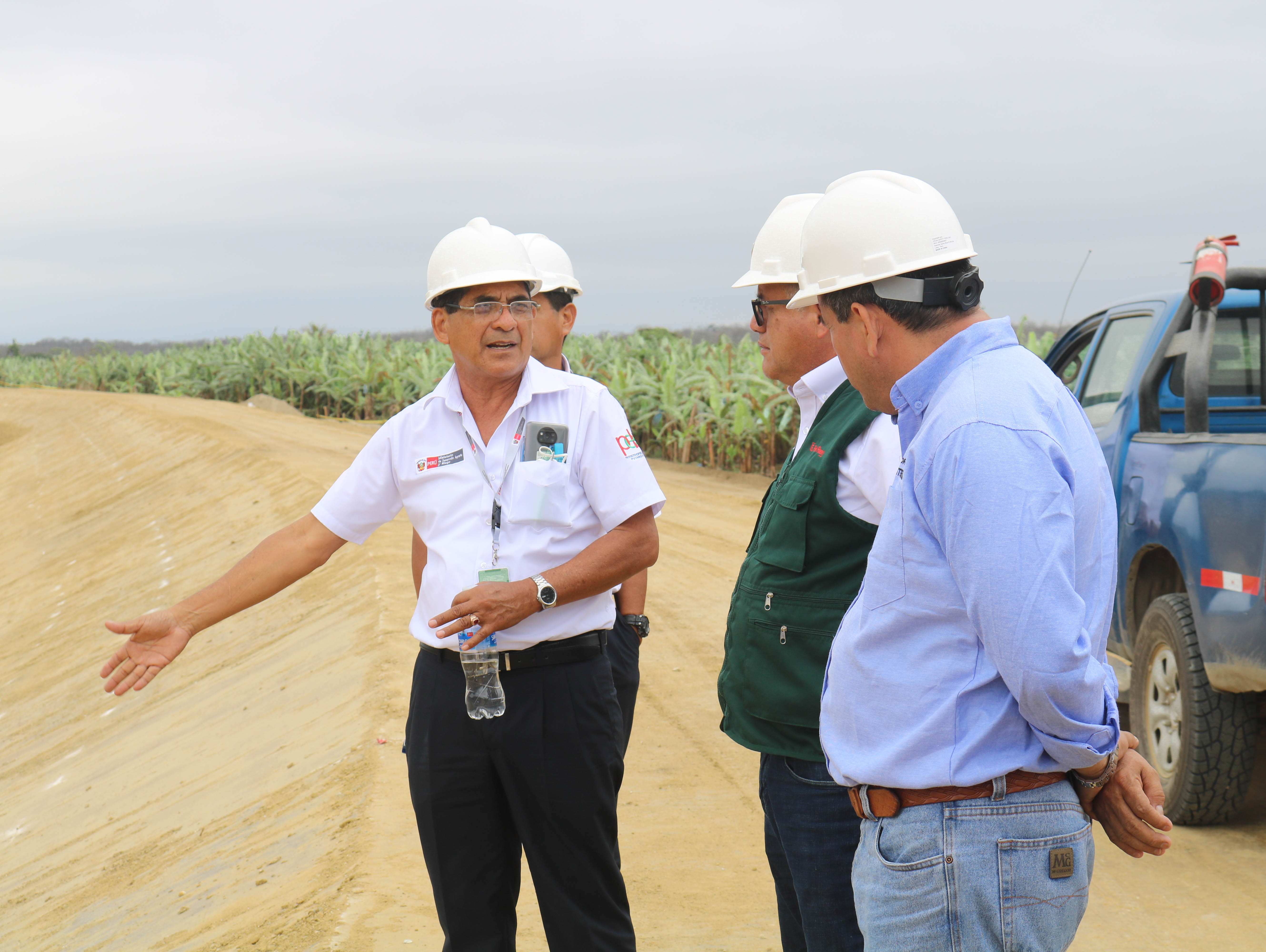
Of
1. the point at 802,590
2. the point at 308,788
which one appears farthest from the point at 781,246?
the point at 308,788

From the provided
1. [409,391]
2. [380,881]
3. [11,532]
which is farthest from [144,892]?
[409,391]

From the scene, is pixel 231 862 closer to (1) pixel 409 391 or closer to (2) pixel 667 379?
(2) pixel 667 379

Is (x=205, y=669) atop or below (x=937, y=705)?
below

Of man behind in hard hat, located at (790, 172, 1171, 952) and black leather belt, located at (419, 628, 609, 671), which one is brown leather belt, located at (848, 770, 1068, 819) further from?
black leather belt, located at (419, 628, 609, 671)

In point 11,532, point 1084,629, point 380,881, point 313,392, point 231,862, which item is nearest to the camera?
point 1084,629

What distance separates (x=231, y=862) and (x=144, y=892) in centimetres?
48

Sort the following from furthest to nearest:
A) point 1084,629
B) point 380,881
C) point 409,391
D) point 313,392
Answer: point 313,392, point 409,391, point 380,881, point 1084,629

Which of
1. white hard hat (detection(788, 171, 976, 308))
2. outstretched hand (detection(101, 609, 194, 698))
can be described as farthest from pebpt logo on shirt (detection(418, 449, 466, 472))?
white hard hat (detection(788, 171, 976, 308))

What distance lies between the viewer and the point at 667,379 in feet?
58.2

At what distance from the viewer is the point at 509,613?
2.82m

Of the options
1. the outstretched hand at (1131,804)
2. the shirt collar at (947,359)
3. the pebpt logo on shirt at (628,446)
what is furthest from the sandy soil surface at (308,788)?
the shirt collar at (947,359)

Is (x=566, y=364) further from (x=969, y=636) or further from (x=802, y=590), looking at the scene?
(x=969, y=636)

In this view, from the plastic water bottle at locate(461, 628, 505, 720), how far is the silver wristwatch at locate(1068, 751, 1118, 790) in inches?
58.1

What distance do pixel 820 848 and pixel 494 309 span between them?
1.65 meters
